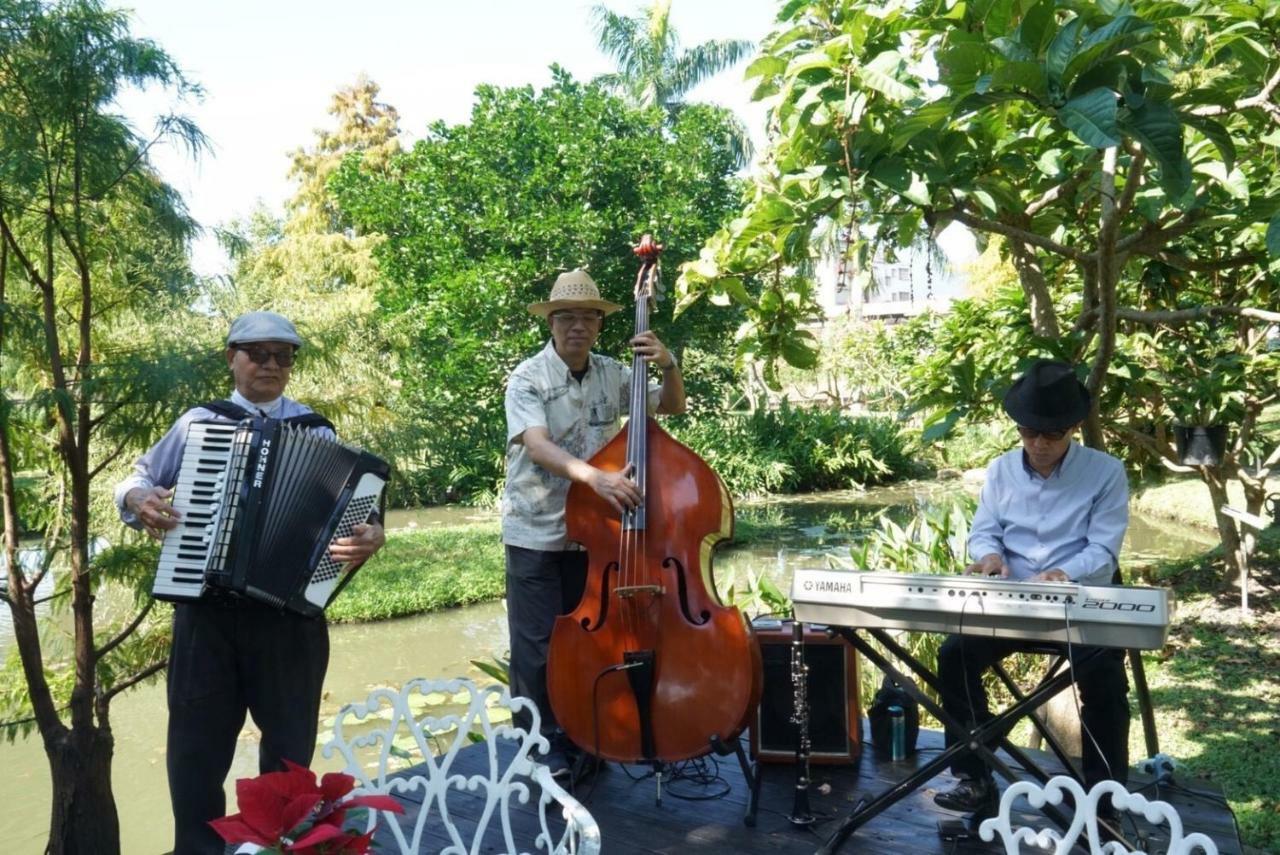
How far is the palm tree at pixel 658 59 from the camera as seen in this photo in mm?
22125

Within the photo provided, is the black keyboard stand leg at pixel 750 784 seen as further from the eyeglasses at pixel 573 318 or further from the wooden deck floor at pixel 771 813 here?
the eyeglasses at pixel 573 318

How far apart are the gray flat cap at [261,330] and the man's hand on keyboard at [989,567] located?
1975mm

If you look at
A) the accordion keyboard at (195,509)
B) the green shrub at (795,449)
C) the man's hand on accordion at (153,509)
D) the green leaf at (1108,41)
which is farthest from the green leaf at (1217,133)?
the green shrub at (795,449)

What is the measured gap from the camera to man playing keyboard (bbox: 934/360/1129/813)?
9.52ft

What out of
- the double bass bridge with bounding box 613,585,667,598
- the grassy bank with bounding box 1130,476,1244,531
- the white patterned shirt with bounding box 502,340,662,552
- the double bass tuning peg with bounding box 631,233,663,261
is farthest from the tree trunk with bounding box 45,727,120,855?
the grassy bank with bounding box 1130,476,1244,531

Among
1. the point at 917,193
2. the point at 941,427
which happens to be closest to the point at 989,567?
the point at 941,427

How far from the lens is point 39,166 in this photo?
3510mm

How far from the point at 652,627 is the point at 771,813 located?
72cm

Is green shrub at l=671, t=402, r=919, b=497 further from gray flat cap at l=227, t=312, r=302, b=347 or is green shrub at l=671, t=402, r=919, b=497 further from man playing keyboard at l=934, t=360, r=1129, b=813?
gray flat cap at l=227, t=312, r=302, b=347

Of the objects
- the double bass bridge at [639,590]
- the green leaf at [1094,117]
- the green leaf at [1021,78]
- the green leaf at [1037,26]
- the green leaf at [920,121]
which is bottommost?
the double bass bridge at [639,590]

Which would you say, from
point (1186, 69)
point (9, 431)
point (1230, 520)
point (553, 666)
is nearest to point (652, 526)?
point (553, 666)

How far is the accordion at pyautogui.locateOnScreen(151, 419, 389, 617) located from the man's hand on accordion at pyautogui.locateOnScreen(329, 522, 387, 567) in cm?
2

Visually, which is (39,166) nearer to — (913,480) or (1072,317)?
(1072,317)

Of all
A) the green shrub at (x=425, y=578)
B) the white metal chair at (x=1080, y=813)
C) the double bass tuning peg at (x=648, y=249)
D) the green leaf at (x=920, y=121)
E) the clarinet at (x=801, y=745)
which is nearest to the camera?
the white metal chair at (x=1080, y=813)
